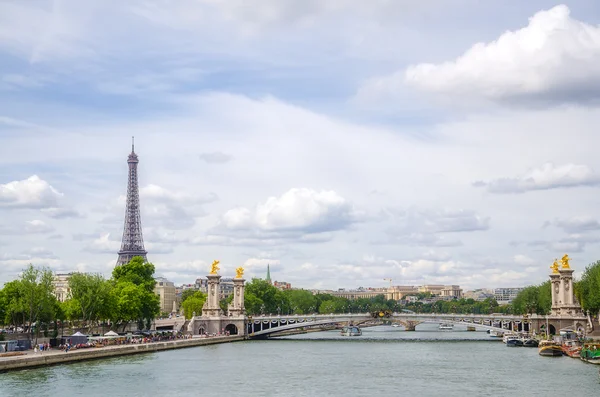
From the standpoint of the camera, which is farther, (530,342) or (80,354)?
(530,342)

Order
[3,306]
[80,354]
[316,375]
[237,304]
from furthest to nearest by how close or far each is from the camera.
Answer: [237,304] → [3,306] → [80,354] → [316,375]

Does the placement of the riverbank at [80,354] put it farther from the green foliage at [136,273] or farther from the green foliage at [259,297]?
the green foliage at [259,297]

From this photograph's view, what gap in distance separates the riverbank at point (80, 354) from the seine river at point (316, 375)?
2.88 ft

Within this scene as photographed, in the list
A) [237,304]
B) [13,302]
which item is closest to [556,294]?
[237,304]

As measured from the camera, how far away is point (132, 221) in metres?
152

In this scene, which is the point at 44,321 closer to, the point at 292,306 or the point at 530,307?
the point at 530,307

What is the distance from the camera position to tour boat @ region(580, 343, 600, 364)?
6065cm

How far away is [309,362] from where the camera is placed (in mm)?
67625

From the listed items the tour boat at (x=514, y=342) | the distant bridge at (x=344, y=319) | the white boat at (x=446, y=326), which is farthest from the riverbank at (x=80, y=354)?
the white boat at (x=446, y=326)

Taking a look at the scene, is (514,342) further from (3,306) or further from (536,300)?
(3,306)

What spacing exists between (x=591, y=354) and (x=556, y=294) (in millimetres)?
36979

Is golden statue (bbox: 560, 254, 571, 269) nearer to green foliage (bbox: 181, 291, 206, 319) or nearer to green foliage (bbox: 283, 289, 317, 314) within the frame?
green foliage (bbox: 181, 291, 206, 319)

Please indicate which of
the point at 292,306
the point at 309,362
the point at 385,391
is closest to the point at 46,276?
the point at 309,362

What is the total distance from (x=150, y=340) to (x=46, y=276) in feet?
47.3
